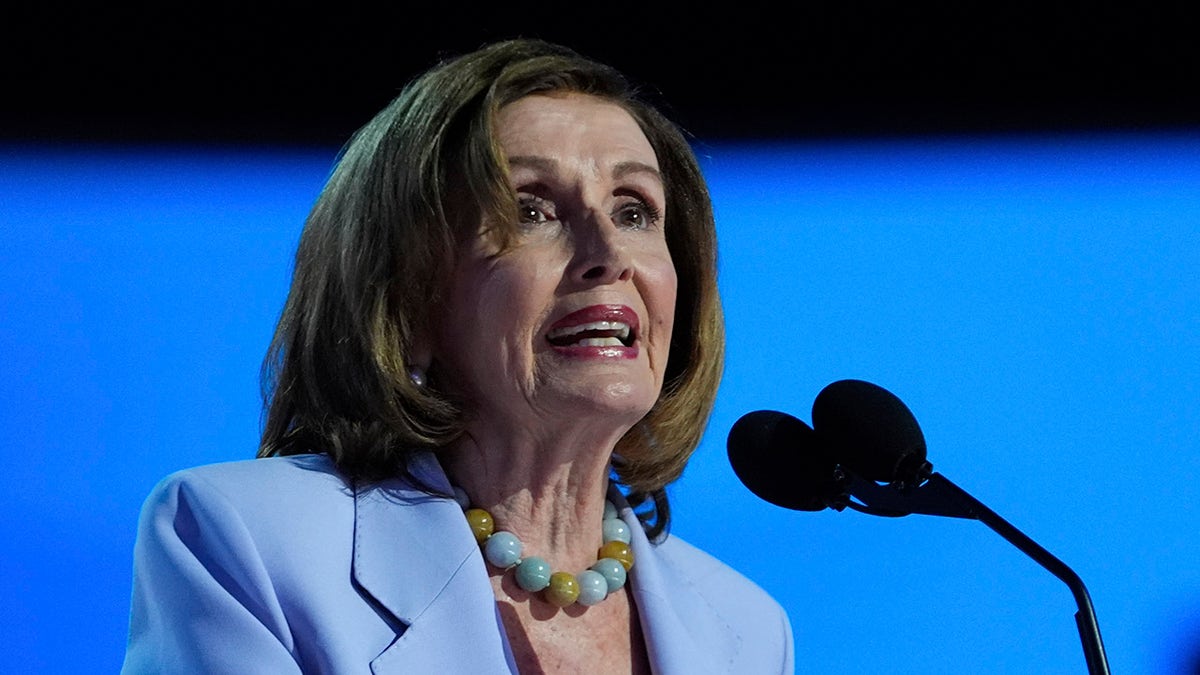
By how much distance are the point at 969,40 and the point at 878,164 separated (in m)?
0.27

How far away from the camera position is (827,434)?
4.59 ft

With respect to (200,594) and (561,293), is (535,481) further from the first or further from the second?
(200,594)

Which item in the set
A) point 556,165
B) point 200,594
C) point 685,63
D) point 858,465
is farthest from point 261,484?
point 685,63

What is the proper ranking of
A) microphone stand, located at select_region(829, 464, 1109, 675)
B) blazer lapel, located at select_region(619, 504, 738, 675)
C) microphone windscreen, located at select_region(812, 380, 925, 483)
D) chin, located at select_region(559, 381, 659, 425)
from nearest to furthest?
microphone stand, located at select_region(829, 464, 1109, 675) < microphone windscreen, located at select_region(812, 380, 925, 483) < chin, located at select_region(559, 381, 659, 425) < blazer lapel, located at select_region(619, 504, 738, 675)

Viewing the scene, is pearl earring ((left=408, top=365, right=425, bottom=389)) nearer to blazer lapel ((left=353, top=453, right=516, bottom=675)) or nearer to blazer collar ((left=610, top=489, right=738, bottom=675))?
blazer lapel ((left=353, top=453, right=516, bottom=675))

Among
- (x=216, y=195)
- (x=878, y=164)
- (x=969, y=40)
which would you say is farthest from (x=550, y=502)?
(x=969, y=40)

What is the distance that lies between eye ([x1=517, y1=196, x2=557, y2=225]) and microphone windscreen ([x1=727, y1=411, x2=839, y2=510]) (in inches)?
12.7

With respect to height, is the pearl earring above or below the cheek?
below

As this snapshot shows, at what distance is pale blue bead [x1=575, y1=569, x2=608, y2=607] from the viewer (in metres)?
1.63

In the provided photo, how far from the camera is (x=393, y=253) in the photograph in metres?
1.61

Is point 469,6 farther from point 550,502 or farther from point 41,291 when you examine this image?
point 550,502

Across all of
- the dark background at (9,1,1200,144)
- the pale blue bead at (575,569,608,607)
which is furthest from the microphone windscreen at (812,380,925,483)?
the dark background at (9,1,1200,144)

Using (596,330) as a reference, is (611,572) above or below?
below

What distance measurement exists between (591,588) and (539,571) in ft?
0.24
